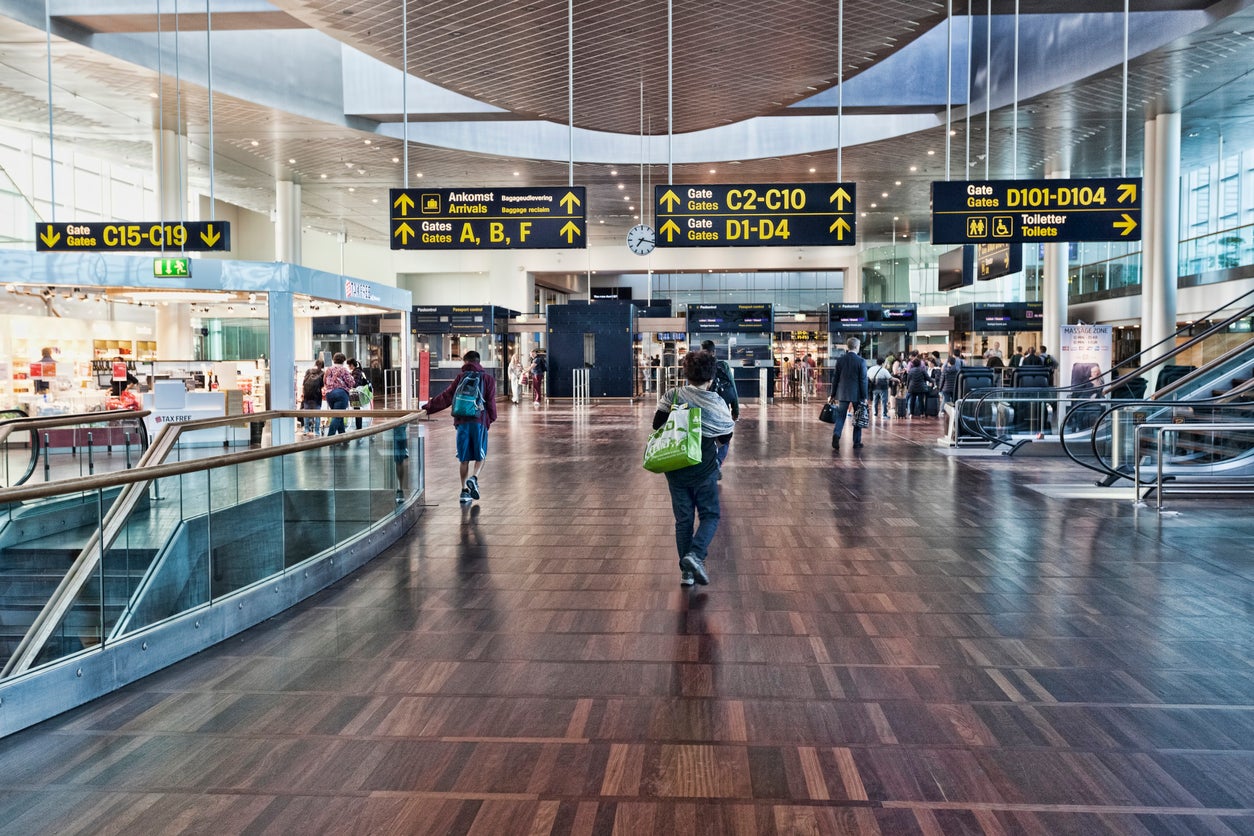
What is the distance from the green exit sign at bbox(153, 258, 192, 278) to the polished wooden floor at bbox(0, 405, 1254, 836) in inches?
398

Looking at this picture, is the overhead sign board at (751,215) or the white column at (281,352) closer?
the overhead sign board at (751,215)

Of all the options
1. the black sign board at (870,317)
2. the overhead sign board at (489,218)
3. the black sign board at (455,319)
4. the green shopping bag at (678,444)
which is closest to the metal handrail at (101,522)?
the green shopping bag at (678,444)

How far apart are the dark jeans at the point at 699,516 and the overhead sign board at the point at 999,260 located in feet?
49.8

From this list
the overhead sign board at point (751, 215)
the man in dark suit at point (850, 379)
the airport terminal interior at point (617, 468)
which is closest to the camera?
the airport terminal interior at point (617, 468)

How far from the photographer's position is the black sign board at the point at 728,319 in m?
33.2

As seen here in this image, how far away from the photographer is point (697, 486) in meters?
6.15

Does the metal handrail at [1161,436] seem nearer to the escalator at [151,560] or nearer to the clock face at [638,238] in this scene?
the escalator at [151,560]

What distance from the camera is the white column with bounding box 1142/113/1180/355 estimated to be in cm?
1845

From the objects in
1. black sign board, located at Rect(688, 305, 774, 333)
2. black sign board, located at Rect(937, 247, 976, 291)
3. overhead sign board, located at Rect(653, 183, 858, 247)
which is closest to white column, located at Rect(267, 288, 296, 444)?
overhead sign board, located at Rect(653, 183, 858, 247)

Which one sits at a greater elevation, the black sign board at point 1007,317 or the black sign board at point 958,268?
the black sign board at point 958,268

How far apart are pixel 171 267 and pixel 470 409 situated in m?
8.69

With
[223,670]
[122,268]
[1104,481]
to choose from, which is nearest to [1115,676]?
[223,670]

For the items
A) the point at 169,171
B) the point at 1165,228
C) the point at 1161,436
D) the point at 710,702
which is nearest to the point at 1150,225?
the point at 1165,228

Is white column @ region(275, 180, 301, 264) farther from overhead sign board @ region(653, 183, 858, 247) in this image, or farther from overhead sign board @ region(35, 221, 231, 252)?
overhead sign board @ region(653, 183, 858, 247)
